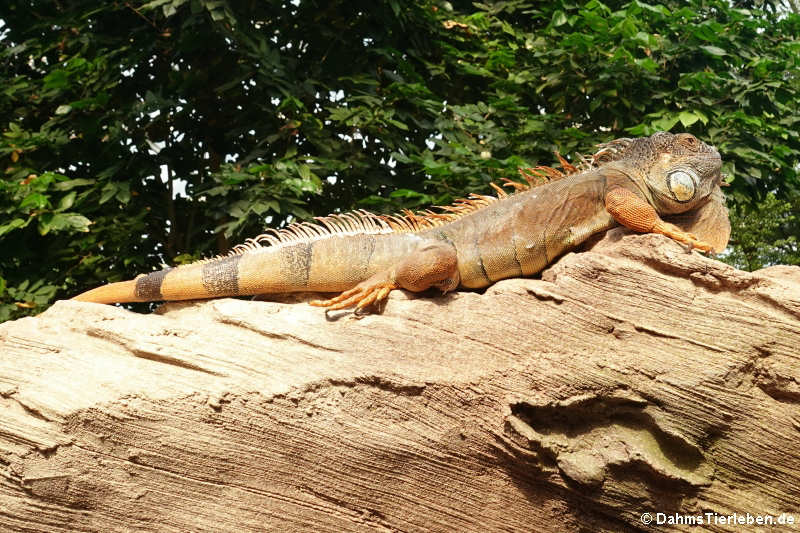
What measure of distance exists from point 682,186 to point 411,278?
1.47m

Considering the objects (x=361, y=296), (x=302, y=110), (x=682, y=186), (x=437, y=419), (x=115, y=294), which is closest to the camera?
(x=437, y=419)

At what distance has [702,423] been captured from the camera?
10.5 feet

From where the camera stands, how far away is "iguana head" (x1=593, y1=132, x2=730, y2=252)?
3.89m

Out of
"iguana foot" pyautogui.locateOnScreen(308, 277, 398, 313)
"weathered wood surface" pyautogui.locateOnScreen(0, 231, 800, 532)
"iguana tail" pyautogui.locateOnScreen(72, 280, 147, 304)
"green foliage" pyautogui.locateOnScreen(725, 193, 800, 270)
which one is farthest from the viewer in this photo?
"green foliage" pyautogui.locateOnScreen(725, 193, 800, 270)

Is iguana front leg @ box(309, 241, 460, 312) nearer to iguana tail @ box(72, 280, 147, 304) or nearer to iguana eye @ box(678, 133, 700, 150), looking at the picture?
iguana tail @ box(72, 280, 147, 304)

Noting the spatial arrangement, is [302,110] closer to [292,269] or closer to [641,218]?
[292,269]

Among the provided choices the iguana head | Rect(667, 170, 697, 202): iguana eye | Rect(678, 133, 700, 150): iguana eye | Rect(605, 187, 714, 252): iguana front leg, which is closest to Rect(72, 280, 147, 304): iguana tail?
Rect(605, 187, 714, 252): iguana front leg

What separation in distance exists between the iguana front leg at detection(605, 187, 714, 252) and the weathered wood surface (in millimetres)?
221

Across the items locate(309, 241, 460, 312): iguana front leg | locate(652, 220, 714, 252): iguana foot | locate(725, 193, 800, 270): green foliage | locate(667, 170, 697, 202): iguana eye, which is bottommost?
locate(309, 241, 460, 312): iguana front leg

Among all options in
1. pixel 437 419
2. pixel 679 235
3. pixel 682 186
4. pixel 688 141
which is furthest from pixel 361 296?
pixel 688 141

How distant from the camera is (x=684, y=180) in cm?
387

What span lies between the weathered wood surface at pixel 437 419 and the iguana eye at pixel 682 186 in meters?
0.50

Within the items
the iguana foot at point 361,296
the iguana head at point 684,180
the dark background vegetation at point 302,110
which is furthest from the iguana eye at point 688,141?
the iguana foot at point 361,296

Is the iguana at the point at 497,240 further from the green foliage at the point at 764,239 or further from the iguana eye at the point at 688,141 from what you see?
the green foliage at the point at 764,239
